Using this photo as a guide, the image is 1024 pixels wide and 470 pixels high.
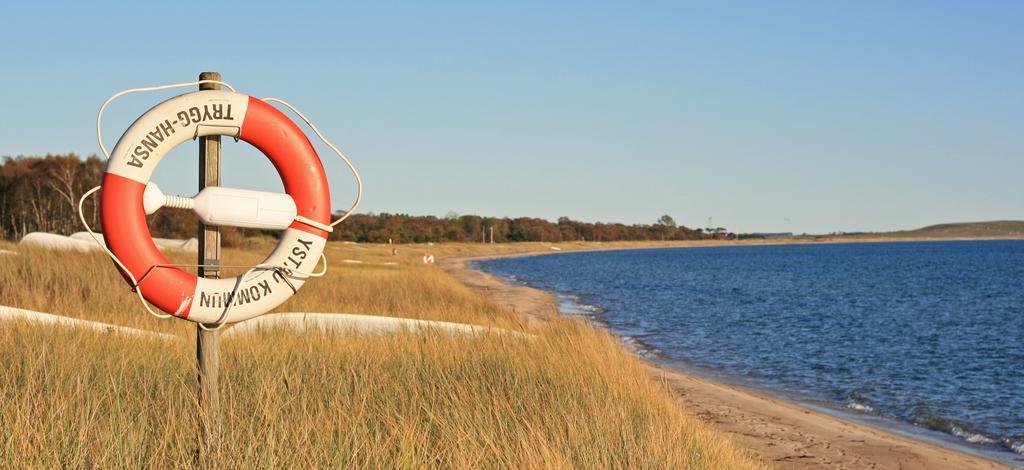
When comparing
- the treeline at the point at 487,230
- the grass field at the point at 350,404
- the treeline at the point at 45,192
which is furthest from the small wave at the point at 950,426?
the treeline at the point at 487,230

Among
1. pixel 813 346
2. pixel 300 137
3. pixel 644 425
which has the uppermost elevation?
pixel 300 137

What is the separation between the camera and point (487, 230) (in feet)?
383

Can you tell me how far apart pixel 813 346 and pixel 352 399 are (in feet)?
47.0

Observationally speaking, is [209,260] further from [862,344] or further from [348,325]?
[862,344]

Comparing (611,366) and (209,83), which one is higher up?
(209,83)

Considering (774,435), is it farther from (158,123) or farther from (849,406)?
(158,123)

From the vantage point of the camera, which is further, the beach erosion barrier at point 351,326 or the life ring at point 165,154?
the beach erosion barrier at point 351,326

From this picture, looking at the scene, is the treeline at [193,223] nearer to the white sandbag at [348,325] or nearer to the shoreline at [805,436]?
the white sandbag at [348,325]

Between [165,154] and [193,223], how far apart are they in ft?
119

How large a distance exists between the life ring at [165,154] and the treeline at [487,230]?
236ft

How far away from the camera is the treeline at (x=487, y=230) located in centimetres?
8844

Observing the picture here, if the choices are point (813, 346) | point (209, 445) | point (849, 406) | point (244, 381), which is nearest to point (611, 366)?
point (244, 381)

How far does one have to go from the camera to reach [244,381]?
542cm

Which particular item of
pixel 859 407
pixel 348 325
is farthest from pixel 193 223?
pixel 859 407
